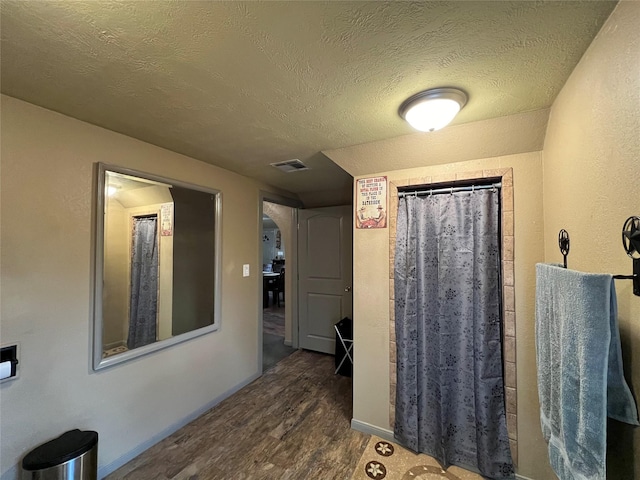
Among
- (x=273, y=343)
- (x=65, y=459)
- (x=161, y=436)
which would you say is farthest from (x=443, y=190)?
(x=273, y=343)

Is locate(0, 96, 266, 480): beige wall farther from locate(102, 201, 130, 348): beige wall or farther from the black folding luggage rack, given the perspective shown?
the black folding luggage rack

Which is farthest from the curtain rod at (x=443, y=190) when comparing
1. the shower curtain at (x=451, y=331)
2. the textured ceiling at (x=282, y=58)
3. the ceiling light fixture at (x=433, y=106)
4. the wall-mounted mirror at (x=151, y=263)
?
the wall-mounted mirror at (x=151, y=263)

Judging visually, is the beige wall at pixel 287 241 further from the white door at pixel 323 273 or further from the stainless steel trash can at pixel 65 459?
the stainless steel trash can at pixel 65 459

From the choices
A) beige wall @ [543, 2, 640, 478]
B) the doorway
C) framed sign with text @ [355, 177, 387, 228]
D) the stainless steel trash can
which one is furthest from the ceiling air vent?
the stainless steel trash can

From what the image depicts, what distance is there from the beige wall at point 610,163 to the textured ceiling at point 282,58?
0.10m

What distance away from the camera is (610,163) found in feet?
2.84

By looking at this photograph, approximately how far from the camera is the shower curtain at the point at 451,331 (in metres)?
1.66

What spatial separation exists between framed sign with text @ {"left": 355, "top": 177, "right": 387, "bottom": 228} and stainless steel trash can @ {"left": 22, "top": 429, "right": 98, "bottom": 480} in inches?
85.5

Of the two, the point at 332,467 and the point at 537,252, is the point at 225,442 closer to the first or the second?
the point at 332,467

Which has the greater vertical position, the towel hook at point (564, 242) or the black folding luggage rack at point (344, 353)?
the towel hook at point (564, 242)

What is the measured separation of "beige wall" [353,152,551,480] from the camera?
5.18ft

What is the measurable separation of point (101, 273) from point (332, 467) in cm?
201

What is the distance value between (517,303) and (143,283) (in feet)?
8.67

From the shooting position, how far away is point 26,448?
4.39 feet
